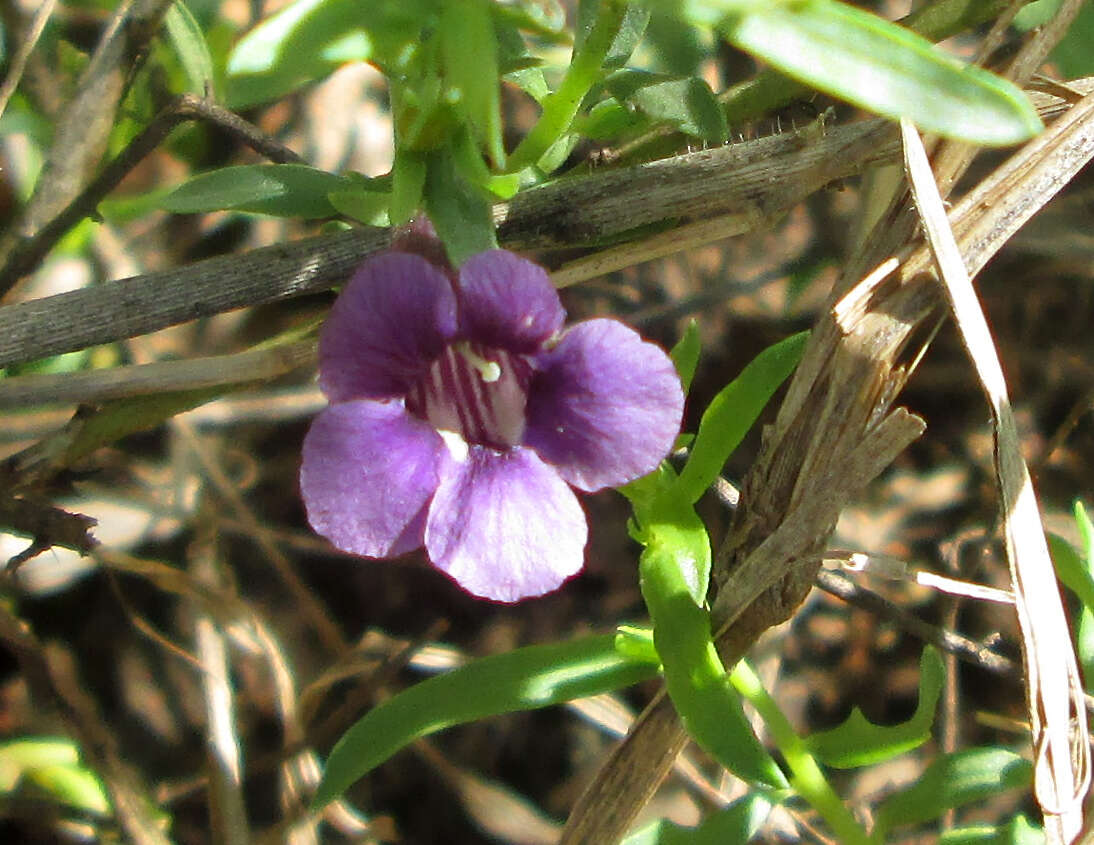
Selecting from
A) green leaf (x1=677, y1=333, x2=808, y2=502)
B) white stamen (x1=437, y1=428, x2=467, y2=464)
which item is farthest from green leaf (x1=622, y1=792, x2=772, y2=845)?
white stamen (x1=437, y1=428, x2=467, y2=464)

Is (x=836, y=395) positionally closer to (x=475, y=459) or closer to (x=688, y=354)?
(x=688, y=354)

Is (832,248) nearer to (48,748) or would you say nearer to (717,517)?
(717,517)

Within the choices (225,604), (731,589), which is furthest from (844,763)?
(225,604)

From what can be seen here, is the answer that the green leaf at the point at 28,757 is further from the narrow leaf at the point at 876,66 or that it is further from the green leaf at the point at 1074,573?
the narrow leaf at the point at 876,66

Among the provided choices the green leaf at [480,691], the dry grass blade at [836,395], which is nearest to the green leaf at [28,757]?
the green leaf at [480,691]

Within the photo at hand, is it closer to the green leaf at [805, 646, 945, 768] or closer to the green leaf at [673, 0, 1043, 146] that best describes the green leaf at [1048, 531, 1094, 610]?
the green leaf at [805, 646, 945, 768]

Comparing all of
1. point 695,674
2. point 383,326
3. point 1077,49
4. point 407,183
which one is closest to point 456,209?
point 407,183
